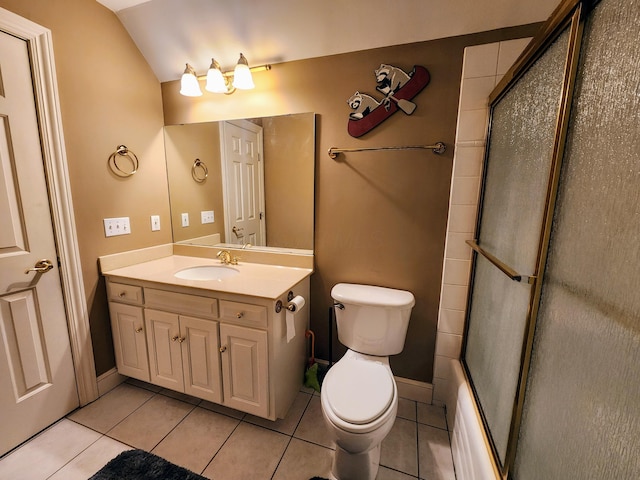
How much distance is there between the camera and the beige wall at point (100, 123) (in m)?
1.40

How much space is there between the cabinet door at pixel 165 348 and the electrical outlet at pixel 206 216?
73 centimetres

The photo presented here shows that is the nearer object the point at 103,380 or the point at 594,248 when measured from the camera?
the point at 594,248

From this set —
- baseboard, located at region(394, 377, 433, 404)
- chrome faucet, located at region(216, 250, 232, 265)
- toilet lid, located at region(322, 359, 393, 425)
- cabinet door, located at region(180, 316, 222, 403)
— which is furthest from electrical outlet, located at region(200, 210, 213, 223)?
baseboard, located at region(394, 377, 433, 404)

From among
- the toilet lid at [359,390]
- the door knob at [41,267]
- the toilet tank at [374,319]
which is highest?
the door knob at [41,267]

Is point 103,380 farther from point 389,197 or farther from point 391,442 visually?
point 389,197

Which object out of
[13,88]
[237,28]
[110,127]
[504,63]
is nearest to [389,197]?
[504,63]

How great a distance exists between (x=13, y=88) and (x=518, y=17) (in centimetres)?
238

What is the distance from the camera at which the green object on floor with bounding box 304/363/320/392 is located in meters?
1.73

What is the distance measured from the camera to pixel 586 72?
0.63 m

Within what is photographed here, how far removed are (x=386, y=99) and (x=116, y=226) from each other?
182 cm

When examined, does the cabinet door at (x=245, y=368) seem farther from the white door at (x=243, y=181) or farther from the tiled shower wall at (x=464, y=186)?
the tiled shower wall at (x=464, y=186)

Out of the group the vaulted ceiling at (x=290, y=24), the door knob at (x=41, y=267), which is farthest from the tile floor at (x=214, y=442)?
the vaulted ceiling at (x=290, y=24)

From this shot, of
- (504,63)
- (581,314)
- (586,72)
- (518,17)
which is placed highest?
(518,17)

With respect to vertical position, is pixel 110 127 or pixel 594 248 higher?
pixel 110 127
